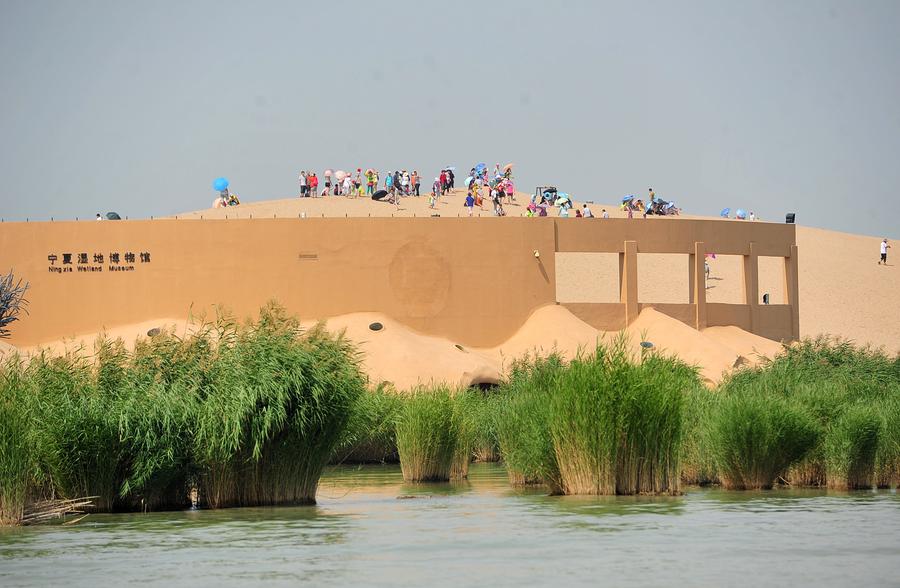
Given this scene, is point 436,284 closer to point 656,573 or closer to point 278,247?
point 278,247

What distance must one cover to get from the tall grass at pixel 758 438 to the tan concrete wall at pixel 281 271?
69.9ft

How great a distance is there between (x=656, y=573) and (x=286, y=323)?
Answer: 876 cm

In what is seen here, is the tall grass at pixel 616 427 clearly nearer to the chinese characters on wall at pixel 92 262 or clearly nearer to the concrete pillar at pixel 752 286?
the chinese characters on wall at pixel 92 262

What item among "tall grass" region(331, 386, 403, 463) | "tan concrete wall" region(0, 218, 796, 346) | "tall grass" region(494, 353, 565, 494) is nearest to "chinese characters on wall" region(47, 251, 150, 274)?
"tan concrete wall" region(0, 218, 796, 346)

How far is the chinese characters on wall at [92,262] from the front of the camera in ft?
136

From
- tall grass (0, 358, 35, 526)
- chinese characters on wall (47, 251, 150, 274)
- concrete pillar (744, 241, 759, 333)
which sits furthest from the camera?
concrete pillar (744, 241, 759, 333)

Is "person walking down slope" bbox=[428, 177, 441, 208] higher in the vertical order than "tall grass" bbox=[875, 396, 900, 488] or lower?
higher

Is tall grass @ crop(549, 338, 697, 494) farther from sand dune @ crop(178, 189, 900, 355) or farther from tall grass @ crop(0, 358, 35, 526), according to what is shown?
sand dune @ crop(178, 189, 900, 355)

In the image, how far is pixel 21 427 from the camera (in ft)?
57.7

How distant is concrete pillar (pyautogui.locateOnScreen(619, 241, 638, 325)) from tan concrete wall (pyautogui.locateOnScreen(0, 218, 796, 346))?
3.39 m

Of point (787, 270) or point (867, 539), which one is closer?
point (867, 539)

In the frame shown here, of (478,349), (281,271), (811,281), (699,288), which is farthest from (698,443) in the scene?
(811,281)

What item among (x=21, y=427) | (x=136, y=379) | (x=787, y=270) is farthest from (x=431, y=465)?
(x=787, y=270)

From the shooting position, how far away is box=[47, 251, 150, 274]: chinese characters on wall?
4134 cm
